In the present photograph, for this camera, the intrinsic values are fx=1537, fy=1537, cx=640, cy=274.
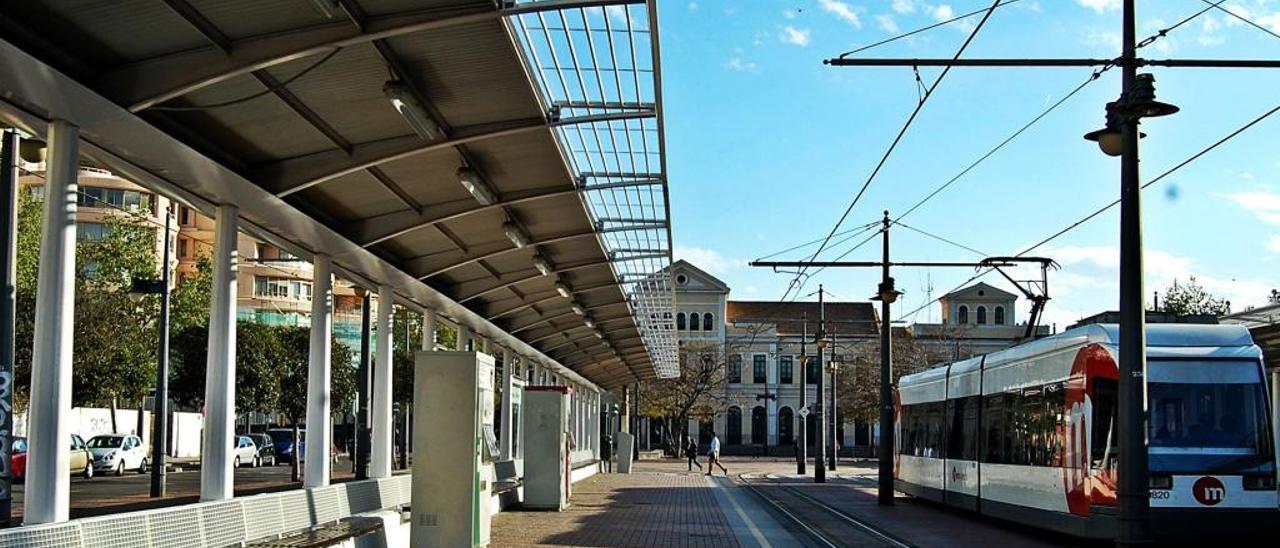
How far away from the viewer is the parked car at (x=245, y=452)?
59987 millimetres

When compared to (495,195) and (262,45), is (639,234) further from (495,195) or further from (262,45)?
(262,45)

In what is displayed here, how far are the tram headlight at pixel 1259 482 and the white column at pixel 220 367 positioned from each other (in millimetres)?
12073

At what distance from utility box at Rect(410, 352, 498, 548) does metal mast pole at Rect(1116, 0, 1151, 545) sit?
7330mm

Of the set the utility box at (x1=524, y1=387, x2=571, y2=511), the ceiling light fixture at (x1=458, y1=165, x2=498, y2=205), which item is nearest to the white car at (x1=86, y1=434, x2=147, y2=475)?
the utility box at (x1=524, y1=387, x2=571, y2=511)

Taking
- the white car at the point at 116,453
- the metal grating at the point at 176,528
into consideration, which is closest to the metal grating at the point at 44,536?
the metal grating at the point at 176,528

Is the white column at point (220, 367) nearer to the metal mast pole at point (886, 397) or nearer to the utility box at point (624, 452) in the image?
the metal mast pole at point (886, 397)

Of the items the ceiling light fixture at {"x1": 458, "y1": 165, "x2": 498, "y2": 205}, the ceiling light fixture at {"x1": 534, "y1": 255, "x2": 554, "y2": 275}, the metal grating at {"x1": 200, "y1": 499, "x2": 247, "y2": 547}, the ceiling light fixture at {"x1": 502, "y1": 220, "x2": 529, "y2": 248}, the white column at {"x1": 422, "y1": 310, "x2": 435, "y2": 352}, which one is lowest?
the metal grating at {"x1": 200, "y1": 499, "x2": 247, "y2": 547}

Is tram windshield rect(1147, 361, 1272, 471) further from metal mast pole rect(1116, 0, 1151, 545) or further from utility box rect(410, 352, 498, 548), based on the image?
utility box rect(410, 352, 498, 548)

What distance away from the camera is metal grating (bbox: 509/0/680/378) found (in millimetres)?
11734

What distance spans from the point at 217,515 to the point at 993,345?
332 ft

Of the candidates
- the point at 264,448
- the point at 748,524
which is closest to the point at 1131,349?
the point at 748,524

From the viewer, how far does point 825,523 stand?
27.1 metres

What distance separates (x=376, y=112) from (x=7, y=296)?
3.93 m

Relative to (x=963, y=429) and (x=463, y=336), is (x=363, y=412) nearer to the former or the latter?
(x=463, y=336)
